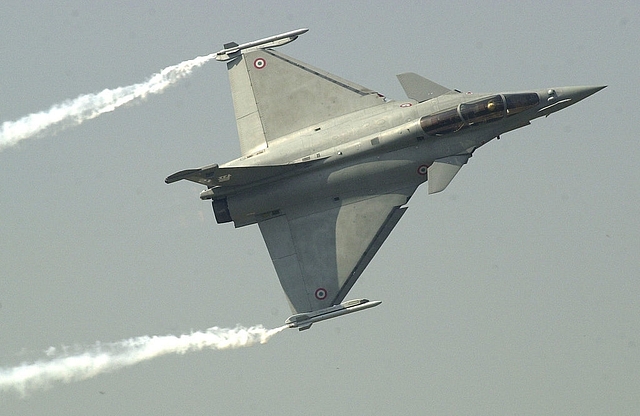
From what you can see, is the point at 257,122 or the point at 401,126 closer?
the point at 401,126

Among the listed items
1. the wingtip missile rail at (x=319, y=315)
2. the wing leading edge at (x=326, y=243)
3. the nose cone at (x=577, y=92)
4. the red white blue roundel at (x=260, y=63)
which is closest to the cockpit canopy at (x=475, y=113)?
the nose cone at (x=577, y=92)

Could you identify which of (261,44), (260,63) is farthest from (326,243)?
(261,44)

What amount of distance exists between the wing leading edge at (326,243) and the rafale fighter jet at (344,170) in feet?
0.13

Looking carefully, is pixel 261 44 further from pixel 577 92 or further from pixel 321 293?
pixel 577 92

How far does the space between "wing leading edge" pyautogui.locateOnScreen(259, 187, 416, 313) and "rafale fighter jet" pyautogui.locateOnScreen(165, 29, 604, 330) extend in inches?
1.5

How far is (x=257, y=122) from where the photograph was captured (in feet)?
157

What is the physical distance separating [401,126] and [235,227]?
24.6 ft

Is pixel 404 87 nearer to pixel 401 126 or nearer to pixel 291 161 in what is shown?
pixel 401 126

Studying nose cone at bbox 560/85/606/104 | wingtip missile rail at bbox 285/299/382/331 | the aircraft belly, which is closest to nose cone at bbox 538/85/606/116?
nose cone at bbox 560/85/606/104

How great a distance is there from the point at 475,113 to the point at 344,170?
5.33 meters

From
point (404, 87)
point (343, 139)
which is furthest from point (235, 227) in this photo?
point (404, 87)

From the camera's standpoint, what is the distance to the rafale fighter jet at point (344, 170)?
44.5 meters

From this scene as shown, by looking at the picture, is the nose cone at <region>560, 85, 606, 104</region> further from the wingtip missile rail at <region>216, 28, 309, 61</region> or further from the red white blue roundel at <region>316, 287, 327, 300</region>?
the red white blue roundel at <region>316, 287, 327, 300</region>

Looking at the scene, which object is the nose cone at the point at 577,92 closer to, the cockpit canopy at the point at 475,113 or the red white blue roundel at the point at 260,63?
the cockpit canopy at the point at 475,113
